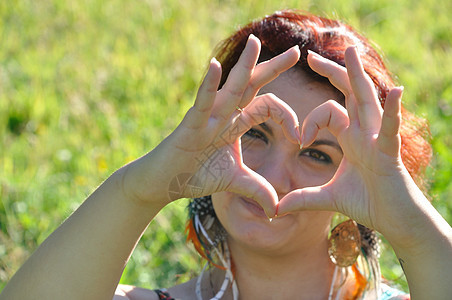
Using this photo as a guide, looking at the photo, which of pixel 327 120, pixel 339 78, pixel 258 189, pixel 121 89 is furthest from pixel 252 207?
pixel 121 89

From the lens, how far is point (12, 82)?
14.8 feet

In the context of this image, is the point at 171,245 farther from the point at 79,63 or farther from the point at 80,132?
the point at 79,63

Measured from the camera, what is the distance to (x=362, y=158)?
175 cm

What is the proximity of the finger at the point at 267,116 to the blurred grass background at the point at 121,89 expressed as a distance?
1.22 metres

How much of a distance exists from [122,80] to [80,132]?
675mm

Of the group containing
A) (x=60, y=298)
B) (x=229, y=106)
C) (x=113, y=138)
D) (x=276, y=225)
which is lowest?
(x=60, y=298)

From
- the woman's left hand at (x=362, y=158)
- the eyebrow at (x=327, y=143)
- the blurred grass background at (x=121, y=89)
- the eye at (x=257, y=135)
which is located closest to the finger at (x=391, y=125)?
the woman's left hand at (x=362, y=158)

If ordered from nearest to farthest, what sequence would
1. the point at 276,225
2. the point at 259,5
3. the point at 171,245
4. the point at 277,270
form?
the point at 276,225, the point at 277,270, the point at 171,245, the point at 259,5

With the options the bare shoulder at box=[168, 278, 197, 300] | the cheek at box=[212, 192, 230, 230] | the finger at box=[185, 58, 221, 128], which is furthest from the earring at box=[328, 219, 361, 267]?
the finger at box=[185, 58, 221, 128]

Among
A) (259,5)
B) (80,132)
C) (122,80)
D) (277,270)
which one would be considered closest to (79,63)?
(122,80)

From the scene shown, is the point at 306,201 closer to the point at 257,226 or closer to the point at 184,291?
the point at 257,226

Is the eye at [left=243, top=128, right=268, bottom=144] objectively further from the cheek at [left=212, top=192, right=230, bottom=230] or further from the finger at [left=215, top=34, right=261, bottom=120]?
the finger at [left=215, top=34, right=261, bottom=120]

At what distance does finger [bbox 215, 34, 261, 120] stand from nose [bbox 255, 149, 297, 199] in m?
0.42

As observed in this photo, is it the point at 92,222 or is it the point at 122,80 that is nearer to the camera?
the point at 92,222
